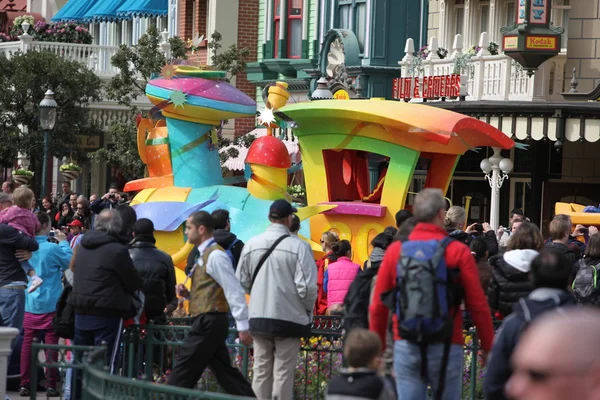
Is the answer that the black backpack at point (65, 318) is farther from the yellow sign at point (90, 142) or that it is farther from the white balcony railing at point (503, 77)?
the yellow sign at point (90, 142)

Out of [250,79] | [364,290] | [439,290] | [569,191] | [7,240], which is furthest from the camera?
[250,79]

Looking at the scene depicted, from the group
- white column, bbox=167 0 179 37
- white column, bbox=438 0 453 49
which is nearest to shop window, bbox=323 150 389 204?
white column, bbox=438 0 453 49

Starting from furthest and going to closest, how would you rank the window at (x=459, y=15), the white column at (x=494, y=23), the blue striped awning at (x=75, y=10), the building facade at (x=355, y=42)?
1. the blue striped awning at (x=75, y=10)
2. the building facade at (x=355, y=42)
3. the window at (x=459, y=15)
4. the white column at (x=494, y=23)

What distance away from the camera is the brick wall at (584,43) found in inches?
910

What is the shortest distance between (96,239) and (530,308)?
4.02 metres

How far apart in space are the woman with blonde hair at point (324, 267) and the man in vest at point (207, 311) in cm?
321

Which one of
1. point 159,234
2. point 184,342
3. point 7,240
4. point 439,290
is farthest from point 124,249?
point 159,234

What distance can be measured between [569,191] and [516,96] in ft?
8.98

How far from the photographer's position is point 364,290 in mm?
8172

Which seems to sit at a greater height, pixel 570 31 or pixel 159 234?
pixel 570 31

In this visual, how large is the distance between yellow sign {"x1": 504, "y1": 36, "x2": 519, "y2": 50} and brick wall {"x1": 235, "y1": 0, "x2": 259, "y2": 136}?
12.1 meters

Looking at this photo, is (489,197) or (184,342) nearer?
(184,342)

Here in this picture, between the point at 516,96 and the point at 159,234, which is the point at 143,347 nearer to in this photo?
the point at 159,234

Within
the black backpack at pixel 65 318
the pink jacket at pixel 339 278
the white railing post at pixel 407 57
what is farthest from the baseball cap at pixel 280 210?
the white railing post at pixel 407 57
